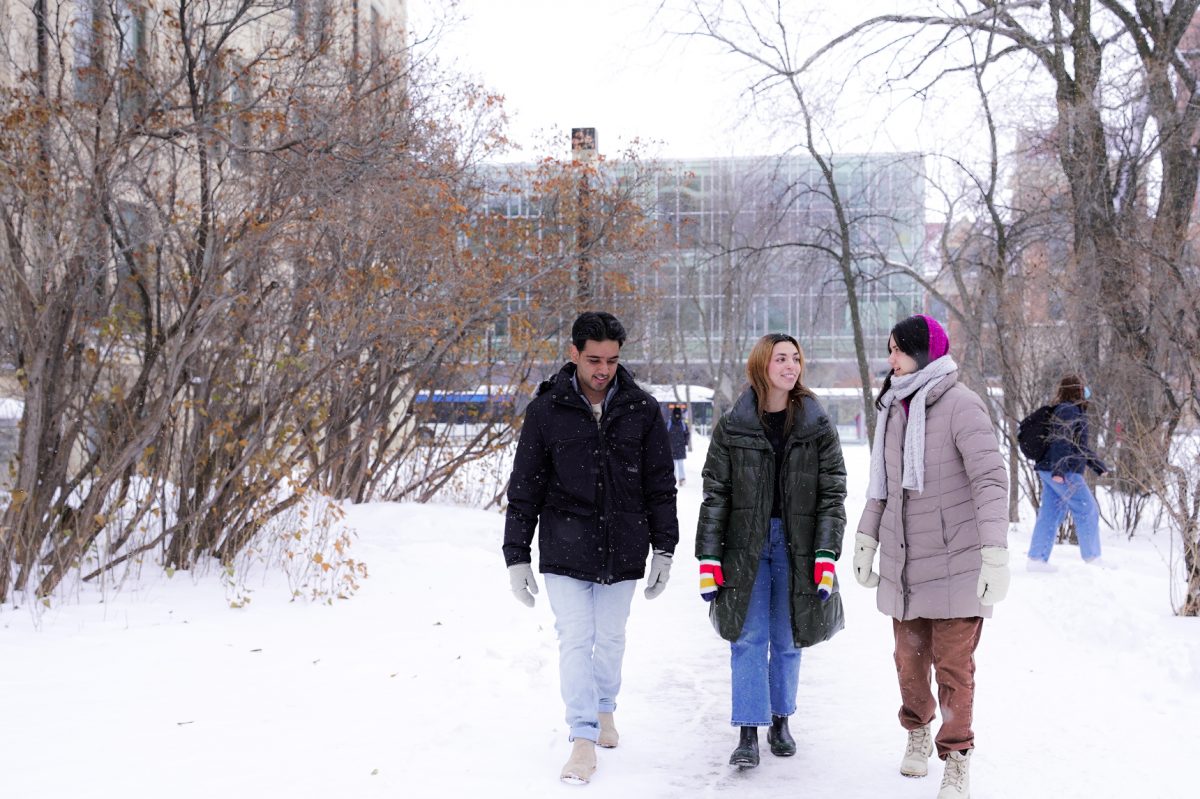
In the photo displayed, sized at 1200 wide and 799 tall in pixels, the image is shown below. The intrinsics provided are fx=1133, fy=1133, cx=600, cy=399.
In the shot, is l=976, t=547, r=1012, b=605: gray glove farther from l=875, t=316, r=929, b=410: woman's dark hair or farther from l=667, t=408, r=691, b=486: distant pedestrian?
l=667, t=408, r=691, b=486: distant pedestrian

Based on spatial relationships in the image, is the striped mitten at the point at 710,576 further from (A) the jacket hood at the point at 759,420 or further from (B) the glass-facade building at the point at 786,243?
(B) the glass-facade building at the point at 786,243

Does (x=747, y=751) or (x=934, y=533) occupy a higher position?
(x=934, y=533)

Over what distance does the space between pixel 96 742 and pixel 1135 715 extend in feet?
15.6

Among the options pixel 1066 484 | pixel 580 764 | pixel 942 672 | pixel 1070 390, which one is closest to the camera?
pixel 942 672

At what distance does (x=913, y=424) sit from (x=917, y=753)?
1369 millimetres

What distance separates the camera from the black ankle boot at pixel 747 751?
15.5 feet

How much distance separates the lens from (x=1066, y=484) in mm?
10164

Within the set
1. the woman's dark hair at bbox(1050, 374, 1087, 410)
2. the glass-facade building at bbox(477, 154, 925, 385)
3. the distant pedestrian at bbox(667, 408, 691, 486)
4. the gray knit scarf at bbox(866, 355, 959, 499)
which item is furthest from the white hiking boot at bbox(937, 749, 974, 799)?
the distant pedestrian at bbox(667, 408, 691, 486)

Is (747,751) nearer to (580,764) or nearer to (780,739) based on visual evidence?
(780,739)

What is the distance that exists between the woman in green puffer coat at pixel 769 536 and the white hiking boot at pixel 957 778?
28.1 inches

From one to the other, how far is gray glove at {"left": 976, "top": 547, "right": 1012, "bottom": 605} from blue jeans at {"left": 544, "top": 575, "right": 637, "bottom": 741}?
1.41 m

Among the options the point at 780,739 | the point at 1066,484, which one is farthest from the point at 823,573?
the point at 1066,484

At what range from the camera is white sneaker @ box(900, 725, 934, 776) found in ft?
15.2

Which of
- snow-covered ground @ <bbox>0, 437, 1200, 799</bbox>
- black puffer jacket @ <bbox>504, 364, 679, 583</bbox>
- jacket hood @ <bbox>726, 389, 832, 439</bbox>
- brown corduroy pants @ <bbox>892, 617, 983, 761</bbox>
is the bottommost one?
snow-covered ground @ <bbox>0, 437, 1200, 799</bbox>
